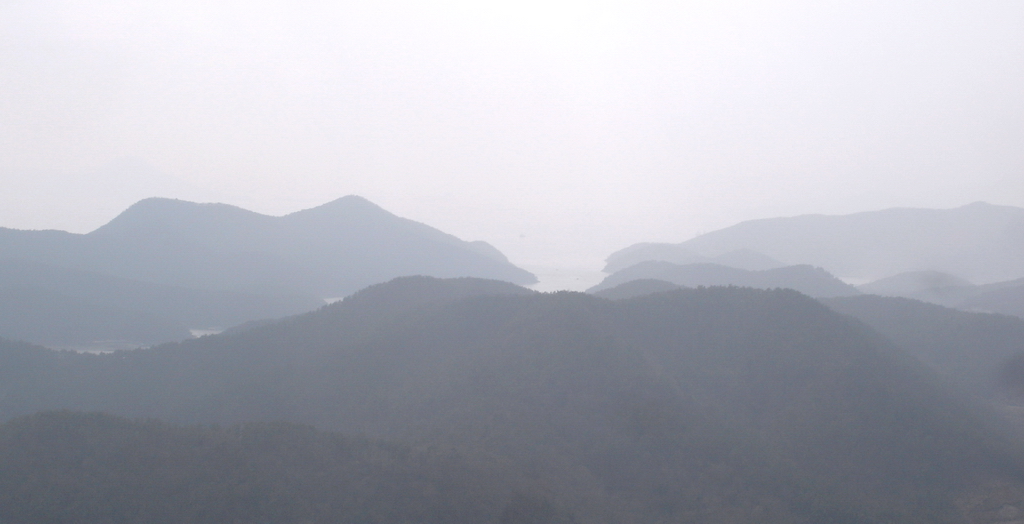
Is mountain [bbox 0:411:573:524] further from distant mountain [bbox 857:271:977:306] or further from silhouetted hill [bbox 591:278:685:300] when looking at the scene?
distant mountain [bbox 857:271:977:306]

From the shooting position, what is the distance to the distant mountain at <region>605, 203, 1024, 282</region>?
91.0 m

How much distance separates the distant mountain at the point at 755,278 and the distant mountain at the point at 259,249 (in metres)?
15.9

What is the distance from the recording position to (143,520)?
1259 centimetres

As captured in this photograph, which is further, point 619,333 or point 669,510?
point 619,333

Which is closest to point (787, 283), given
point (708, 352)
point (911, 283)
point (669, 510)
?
point (911, 283)

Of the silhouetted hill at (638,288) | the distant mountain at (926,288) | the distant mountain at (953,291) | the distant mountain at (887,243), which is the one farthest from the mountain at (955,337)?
the distant mountain at (887,243)

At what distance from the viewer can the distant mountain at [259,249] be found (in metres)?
62.0

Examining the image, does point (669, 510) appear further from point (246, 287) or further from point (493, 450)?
point (246, 287)

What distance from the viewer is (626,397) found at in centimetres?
2112

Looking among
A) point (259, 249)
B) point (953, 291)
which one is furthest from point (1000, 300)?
point (259, 249)

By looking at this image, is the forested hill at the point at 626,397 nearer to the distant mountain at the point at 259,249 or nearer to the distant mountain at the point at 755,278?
the distant mountain at the point at 755,278

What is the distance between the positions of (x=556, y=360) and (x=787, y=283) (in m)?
39.8

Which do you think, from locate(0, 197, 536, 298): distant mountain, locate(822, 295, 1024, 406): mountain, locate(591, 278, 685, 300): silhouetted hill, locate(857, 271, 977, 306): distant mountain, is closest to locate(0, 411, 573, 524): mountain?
locate(822, 295, 1024, 406): mountain

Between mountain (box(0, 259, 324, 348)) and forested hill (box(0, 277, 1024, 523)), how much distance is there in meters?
14.2
